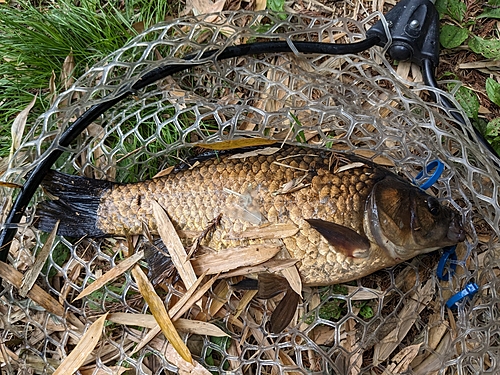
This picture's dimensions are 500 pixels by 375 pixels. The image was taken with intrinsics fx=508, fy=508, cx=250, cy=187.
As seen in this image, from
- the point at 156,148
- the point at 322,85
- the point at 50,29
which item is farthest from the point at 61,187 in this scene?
the point at 322,85

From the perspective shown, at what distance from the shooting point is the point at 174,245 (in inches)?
73.6

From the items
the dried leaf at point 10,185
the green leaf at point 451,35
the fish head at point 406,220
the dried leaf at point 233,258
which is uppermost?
the green leaf at point 451,35

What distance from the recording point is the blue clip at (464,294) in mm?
1794

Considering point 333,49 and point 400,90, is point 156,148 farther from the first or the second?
point 400,90

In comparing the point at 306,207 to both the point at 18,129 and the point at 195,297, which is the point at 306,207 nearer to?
the point at 195,297

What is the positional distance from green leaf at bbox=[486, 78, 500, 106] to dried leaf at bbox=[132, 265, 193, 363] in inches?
60.1

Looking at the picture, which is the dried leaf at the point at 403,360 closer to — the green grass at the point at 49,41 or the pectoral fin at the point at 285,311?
the pectoral fin at the point at 285,311

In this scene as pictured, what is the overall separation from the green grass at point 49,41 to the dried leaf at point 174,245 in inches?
29.3

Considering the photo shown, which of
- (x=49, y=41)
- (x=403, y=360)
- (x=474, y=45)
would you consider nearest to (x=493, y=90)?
(x=474, y=45)

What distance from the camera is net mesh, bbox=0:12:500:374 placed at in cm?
189

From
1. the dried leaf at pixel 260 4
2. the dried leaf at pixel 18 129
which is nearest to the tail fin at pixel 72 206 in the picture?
the dried leaf at pixel 18 129

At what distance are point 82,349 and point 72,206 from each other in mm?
538

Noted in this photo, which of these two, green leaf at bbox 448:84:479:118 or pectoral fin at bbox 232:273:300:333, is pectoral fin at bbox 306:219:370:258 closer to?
pectoral fin at bbox 232:273:300:333

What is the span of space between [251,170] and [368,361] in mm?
881
